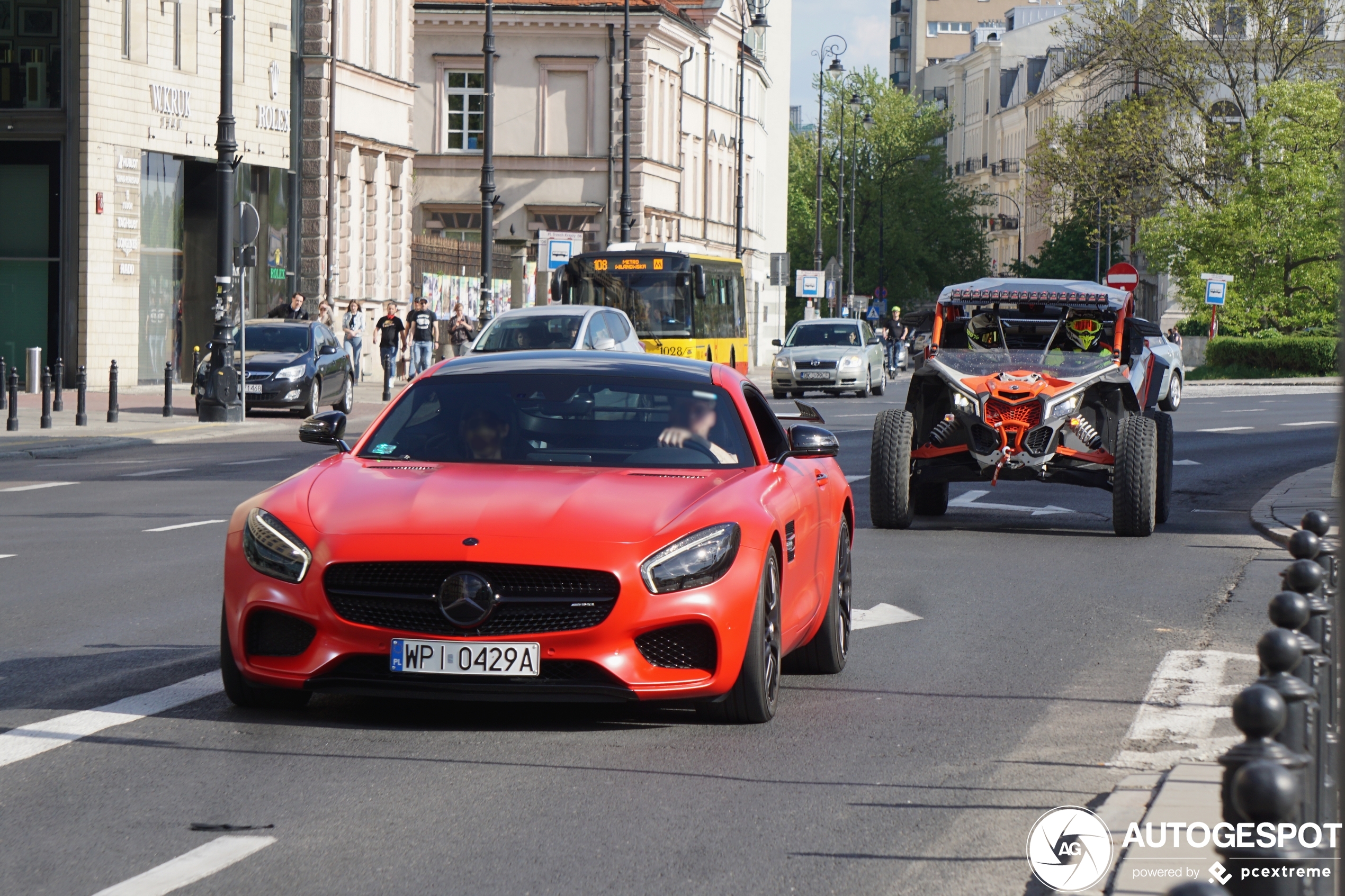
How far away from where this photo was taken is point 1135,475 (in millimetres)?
15391

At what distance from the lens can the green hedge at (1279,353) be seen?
57316 millimetres

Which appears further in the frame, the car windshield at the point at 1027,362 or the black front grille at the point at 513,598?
the car windshield at the point at 1027,362

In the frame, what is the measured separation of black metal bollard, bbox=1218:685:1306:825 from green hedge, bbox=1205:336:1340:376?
54.9m

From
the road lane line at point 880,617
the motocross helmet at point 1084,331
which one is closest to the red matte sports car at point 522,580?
the road lane line at point 880,617

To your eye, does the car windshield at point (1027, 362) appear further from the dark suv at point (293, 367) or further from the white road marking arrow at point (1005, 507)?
the dark suv at point (293, 367)

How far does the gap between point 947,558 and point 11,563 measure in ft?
19.5

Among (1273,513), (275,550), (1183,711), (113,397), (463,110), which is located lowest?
(1273,513)

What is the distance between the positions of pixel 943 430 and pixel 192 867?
444 inches

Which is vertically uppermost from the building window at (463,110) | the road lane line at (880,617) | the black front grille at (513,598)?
the building window at (463,110)

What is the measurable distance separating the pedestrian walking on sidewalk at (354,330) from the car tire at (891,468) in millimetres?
28886

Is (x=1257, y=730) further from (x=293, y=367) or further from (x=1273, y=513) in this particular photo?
(x=293, y=367)

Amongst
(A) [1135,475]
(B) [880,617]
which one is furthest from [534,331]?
(B) [880,617]

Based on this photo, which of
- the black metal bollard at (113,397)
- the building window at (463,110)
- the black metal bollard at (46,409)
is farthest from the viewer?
the building window at (463,110)

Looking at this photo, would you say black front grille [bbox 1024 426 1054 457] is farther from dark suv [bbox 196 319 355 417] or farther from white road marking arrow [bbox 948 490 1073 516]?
dark suv [bbox 196 319 355 417]
